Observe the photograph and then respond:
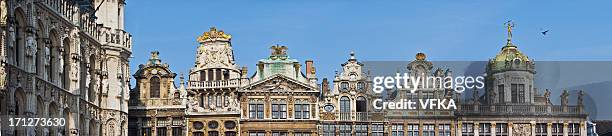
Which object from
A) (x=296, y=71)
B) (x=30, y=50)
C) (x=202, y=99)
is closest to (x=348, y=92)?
(x=296, y=71)

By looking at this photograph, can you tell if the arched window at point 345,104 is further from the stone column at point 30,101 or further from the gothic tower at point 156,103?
the stone column at point 30,101

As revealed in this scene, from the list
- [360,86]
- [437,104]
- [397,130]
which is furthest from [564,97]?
[360,86]

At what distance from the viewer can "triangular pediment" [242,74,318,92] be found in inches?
2872

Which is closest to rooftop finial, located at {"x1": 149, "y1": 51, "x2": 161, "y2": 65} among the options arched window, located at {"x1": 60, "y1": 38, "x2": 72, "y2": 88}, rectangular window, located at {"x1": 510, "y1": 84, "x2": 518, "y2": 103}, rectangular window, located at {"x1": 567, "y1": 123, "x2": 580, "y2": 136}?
arched window, located at {"x1": 60, "y1": 38, "x2": 72, "y2": 88}

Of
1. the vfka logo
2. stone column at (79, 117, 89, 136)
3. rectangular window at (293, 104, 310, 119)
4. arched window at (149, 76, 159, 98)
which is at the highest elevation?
arched window at (149, 76, 159, 98)

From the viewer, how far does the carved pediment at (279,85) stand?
72938mm

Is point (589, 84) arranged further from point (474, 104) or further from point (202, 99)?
point (202, 99)

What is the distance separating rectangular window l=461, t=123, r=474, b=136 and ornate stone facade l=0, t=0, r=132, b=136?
18.3 metres

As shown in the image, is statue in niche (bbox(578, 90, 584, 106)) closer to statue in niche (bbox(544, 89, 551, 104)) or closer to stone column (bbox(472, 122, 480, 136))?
statue in niche (bbox(544, 89, 551, 104))

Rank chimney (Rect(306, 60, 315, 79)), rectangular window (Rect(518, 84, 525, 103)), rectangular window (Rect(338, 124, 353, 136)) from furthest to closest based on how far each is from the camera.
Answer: rectangular window (Rect(518, 84, 525, 103))
chimney (Rect(306, 60, 315, 79))
rectangular window (Rect(338, 124, 353, 136))

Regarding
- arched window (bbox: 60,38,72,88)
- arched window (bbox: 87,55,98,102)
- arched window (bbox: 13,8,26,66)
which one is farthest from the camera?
arched window (bbox: 87,55,98,102)

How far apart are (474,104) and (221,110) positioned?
1339cm

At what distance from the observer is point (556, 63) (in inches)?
2628

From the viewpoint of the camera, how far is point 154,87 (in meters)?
74.2
